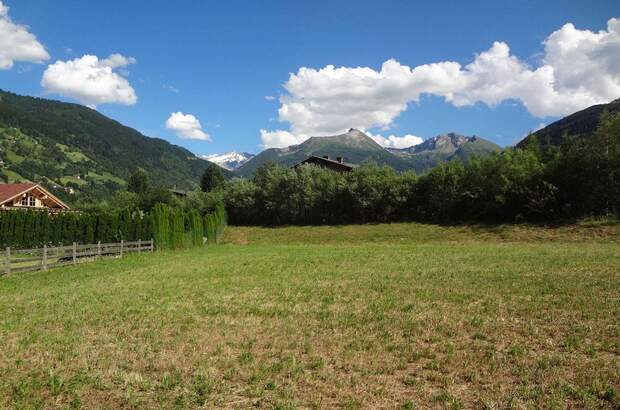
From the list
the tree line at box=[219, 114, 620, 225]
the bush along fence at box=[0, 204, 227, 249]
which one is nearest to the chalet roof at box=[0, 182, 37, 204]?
the bush along fence at box=[0, 204, 227, 249]

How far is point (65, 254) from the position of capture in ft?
75.5

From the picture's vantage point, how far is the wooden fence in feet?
65.7

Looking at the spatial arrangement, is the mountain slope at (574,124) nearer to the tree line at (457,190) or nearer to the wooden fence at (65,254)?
the tree line at (457,190)

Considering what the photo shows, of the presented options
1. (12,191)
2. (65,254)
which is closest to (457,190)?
(65,254)

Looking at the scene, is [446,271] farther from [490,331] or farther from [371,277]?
[490,331]

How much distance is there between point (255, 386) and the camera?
18.9 ft

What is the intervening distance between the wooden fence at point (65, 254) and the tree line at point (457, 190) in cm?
3027

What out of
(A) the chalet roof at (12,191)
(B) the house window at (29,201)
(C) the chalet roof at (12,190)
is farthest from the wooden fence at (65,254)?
(B) the house window at (29,201)

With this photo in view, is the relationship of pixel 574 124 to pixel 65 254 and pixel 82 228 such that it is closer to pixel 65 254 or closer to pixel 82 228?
pixel 82 228

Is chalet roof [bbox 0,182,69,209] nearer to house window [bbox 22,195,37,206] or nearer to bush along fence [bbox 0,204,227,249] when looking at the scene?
house window [bbox 22,195,37,206]

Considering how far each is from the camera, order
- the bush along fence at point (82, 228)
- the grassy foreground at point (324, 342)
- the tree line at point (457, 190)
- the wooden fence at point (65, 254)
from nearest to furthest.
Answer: the grassy foreground at point (324, 342) < the wooden fence at point (65, 254) < the bush along fence at point (82, 228) < the tree line at point (457, 190)

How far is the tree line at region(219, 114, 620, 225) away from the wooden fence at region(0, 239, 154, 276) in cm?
3027

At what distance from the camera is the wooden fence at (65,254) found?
65.7 feet

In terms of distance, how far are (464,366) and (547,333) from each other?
235cm
